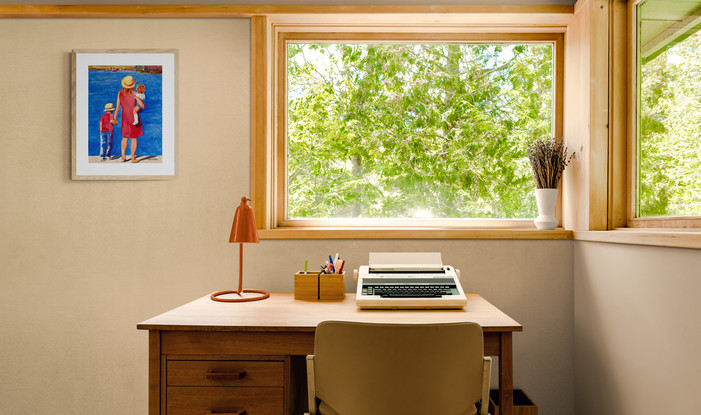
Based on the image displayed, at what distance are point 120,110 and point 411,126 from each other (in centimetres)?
148

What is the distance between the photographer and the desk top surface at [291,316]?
1470 mm

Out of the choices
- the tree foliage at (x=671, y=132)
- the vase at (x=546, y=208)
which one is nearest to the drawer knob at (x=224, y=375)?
the vase at (x=546, y=208)

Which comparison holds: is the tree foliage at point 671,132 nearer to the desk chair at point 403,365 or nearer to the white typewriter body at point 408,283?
the white typewriter body at point 408,283

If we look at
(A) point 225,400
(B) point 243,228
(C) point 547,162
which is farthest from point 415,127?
(A) point 225,400

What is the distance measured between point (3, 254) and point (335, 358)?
2007mm

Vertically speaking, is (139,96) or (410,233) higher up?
(139,96)

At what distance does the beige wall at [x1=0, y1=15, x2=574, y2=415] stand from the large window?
280 millimetres

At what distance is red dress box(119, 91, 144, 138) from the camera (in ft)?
7.47

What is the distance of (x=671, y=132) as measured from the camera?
5.58 ft

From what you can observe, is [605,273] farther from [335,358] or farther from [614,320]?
[335,358]

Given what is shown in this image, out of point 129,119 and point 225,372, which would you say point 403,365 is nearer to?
point 225,372

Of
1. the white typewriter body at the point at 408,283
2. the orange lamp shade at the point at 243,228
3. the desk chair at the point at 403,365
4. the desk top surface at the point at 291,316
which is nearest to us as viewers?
the desk chair at the point at 403,365

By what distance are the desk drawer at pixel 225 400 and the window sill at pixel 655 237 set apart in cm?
134

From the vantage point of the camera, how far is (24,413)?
7.53ft
